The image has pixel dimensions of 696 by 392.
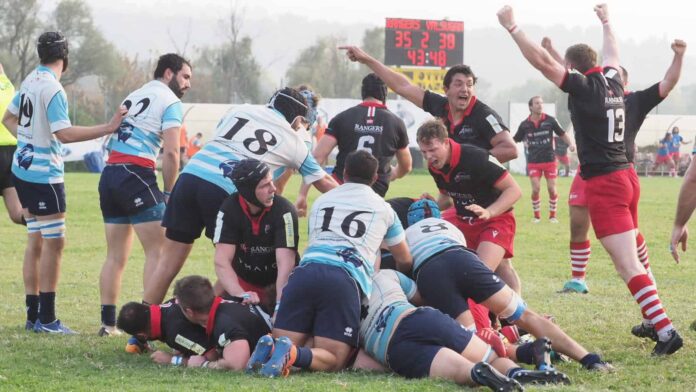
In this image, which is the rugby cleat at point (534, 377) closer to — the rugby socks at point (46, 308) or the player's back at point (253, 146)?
the player's back at point (253, 146)

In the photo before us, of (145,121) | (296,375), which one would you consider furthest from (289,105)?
(296,375)

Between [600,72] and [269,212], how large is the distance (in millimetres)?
2527

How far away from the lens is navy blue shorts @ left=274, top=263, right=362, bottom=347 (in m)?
5.77

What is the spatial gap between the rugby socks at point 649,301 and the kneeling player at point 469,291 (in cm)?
80

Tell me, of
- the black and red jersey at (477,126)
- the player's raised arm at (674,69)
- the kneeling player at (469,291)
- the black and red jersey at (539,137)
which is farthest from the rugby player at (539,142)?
the kneeling player at (469,291)

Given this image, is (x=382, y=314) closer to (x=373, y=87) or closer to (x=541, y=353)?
(x=541, y=353)

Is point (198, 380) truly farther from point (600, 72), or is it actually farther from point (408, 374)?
point (600, 72)

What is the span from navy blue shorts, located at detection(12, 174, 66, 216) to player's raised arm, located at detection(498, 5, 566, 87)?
143 inches

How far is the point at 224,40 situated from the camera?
221 ft

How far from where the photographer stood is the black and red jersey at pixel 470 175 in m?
6.95

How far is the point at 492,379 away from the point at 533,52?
237 cm

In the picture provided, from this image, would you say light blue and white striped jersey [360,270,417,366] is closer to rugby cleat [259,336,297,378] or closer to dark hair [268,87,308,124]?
rugby cleat [259,336,297,378]

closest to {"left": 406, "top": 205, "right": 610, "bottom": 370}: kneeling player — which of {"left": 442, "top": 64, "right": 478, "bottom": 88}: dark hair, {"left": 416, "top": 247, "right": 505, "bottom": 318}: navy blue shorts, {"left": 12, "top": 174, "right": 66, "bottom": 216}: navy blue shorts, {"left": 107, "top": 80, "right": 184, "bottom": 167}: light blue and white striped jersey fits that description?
{"left": 416, "top": 247, "right": 505, "bottom": 318}: navy blue shorts

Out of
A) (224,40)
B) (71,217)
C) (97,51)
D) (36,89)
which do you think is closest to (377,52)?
(224,40)
